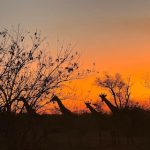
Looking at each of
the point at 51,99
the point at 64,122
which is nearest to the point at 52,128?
the point at 64,122

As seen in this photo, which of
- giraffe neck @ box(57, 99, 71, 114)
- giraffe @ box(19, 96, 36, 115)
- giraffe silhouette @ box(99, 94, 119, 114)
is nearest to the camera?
giraffe @ box(19, 96, 36, 115)

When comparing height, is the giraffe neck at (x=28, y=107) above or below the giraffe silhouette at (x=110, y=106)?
below

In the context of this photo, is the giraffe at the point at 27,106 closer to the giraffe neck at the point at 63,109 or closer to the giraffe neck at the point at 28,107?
the giraffe neck at the point at 28,107

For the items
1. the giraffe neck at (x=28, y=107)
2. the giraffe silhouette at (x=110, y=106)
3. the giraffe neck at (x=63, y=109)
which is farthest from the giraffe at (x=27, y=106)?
the giraffe silhouette at (x=110, y=106)

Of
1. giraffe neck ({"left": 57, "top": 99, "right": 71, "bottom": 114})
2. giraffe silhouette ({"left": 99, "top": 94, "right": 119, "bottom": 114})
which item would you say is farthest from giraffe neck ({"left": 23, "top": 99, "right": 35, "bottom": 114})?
giraffe silhouette ({"left": 99, "top": 94, "right": 119, "bottom": 114})

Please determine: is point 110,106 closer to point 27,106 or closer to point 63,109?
point 63,109

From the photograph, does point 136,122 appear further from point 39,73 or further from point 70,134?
point 39,73

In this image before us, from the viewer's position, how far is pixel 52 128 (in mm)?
30453

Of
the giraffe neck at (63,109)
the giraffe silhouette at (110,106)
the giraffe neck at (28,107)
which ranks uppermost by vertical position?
the giraffe silhouette at (110,106)

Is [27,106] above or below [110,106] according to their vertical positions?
below

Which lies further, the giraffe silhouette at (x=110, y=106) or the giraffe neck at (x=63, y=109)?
the giraffe silhouette at (x=110, y=106)

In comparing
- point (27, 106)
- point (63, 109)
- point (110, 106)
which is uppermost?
point (110, 106)

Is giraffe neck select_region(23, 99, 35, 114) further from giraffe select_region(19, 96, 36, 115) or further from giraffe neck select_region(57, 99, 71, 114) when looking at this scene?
giraffe neck select_region(57, 99, 71, 114)

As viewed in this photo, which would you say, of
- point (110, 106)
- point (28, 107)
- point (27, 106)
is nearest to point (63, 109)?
point (110, 106)
